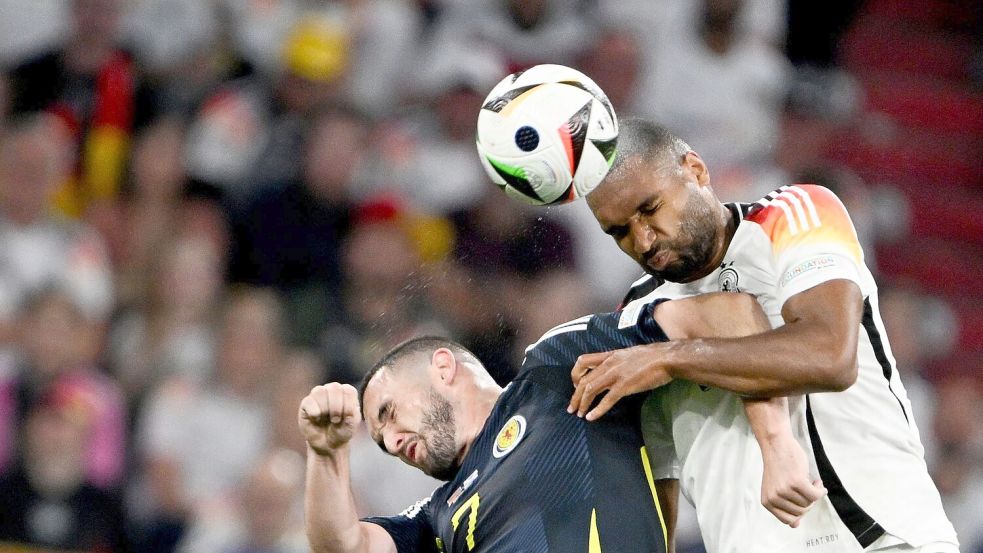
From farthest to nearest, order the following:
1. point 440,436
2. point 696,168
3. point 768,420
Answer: point 440,436, point 696,168, point 768,420

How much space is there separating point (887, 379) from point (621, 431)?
83cm

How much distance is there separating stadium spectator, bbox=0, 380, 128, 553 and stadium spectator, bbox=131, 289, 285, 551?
229 millimetres

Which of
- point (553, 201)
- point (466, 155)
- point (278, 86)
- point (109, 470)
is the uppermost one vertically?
point (553, 201)

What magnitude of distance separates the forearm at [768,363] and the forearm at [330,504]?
125cm

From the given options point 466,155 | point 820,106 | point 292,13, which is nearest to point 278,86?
point 292,13

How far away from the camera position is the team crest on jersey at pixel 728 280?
13.3 ft

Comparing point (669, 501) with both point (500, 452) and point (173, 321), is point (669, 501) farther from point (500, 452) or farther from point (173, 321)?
point (173, 321)

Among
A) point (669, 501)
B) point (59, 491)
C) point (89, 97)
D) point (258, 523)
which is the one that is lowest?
point (258, 523)

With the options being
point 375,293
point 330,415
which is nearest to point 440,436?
point 330,415

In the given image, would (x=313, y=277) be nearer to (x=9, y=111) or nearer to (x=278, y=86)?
(x=278, y=86)

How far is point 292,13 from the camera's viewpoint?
891 centimetres

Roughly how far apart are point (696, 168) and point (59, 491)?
4.61 metres

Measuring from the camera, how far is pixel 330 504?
442cm

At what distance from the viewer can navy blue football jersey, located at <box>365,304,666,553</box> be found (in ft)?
13.3
